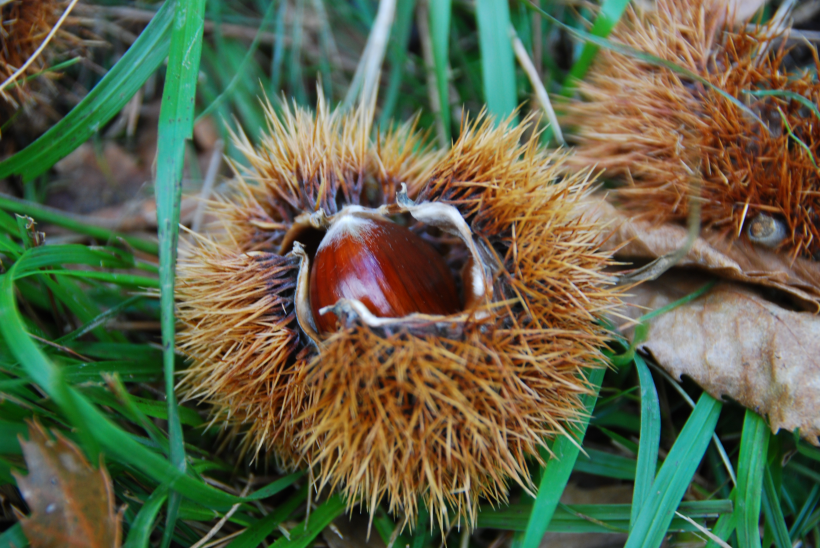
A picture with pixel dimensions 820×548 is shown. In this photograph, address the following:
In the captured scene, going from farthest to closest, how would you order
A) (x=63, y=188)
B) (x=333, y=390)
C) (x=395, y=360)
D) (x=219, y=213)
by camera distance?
1. (x=63, y=188)
2. (x=219, y=213)
3. (x=333, y=390)
4. (x=395, y=360)

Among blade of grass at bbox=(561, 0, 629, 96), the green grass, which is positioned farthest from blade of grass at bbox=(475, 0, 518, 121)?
blade of grass at bbox=(561, 0, 629, 96)

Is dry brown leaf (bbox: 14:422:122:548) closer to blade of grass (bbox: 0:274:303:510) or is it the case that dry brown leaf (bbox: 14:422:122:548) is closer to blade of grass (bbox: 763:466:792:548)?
blade of grass (bbox: 0:274:303:510)

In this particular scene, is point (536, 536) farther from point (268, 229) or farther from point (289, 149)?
point (289, 149)

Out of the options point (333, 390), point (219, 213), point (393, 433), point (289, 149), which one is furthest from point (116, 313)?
point (393, 433)

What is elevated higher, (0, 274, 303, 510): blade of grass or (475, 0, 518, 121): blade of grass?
(475, 0, 518, 121): blade of grass

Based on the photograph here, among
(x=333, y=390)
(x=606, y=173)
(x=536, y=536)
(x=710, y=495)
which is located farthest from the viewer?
(x=606, y=173)

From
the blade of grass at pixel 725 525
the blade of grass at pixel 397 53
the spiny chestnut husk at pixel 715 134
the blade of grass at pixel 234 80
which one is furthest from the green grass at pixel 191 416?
the blade of grass at pixel 397 53
